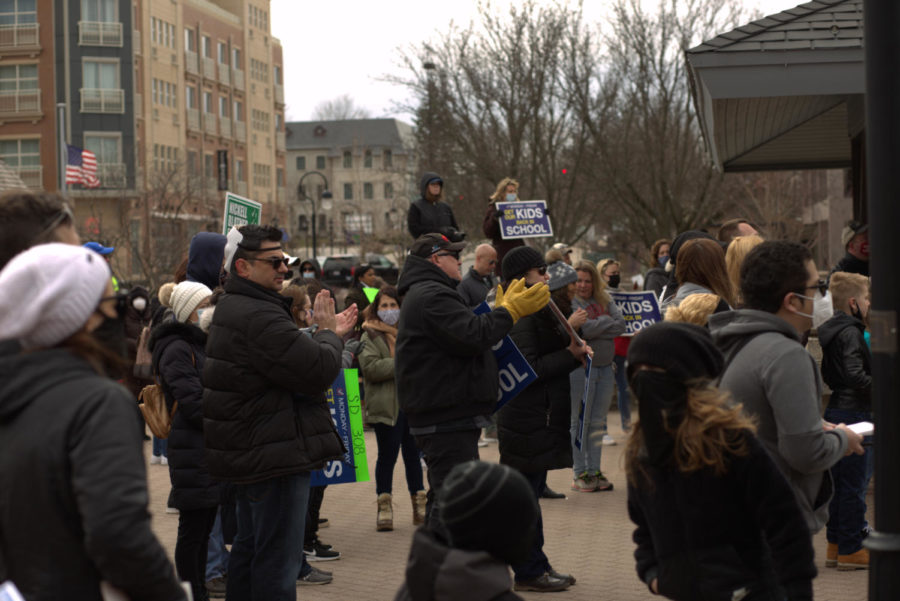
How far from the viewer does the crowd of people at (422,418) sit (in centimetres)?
298

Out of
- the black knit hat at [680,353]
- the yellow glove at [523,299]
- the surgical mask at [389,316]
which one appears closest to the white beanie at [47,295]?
the black knit hat at [680,353]

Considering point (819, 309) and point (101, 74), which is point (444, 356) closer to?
point (819, 309)

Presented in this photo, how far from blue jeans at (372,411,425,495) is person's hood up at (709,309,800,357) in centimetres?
553

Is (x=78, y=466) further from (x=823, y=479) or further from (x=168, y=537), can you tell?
(x=168, y=537)

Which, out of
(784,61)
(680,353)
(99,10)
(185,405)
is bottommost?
(185,405)

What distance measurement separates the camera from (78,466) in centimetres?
291

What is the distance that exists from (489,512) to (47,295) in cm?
130

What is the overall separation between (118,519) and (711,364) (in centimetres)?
196

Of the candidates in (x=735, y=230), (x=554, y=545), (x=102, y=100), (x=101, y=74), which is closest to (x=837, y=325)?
(x=735, y=230)

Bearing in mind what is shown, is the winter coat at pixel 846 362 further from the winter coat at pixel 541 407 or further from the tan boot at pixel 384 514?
the tan boot at pixel 384 514

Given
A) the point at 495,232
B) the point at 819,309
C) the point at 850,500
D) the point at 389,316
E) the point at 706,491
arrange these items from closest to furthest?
the point at 706,491 → the point at 819,309 → the point at 850,500 → the point at 389,316 → the point at 495,232

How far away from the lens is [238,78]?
84.5 metres

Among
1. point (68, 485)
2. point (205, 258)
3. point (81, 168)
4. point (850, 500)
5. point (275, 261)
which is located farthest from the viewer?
point (81, 168)

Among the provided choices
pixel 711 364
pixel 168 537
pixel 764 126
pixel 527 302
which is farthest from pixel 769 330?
pixel 764 126
